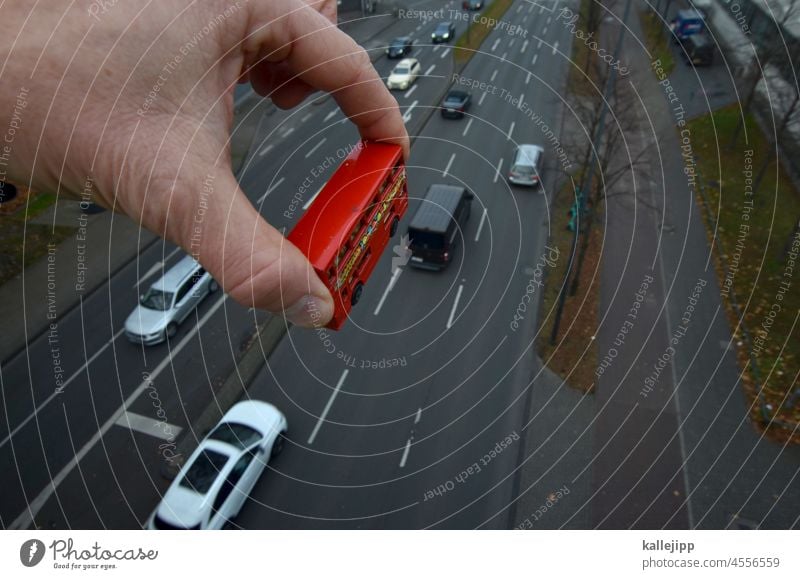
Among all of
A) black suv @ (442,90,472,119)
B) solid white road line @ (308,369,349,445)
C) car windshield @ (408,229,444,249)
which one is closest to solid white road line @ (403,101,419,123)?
black suv @ (442,90,472,119)

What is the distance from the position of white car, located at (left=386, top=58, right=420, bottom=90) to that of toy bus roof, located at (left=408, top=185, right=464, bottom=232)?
16.0 m

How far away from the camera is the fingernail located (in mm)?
6352

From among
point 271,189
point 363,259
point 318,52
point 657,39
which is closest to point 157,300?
point 271,189

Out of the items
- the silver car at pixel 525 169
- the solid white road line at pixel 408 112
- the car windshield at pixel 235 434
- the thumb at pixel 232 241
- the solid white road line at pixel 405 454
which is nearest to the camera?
the thumb at pixel 232 241

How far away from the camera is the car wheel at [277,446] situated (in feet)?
49.8

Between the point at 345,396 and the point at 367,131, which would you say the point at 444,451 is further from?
the point at 367,131

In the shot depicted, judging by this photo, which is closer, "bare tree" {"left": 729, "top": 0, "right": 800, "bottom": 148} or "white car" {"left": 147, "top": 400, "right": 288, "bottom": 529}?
"white car" {"left": 147, "top": 400, "right": 288, "bottom": 529}

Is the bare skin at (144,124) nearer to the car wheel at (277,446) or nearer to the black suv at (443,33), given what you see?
the car wheel at (277,446)

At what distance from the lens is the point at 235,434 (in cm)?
1472

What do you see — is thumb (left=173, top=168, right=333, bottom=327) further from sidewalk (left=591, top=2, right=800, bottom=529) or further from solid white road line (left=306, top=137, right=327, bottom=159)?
solid white road line (left=306, top=137, right=327, bottom=159)

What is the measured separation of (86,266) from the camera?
77.4 feet

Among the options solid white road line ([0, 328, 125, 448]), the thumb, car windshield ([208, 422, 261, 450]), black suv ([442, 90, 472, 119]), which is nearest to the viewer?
the thumb

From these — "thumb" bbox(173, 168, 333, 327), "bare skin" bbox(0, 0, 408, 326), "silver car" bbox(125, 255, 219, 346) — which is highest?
"bare skin" bbox(0, 0, 408, 326)

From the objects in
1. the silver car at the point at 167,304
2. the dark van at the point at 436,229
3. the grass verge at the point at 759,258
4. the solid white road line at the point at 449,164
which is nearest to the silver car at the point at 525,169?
the solid white road line at the point at 449,164
